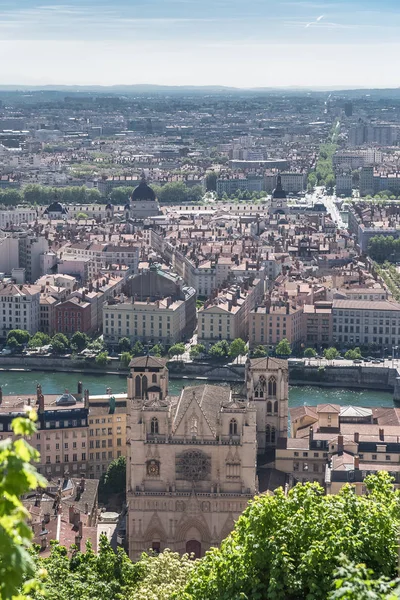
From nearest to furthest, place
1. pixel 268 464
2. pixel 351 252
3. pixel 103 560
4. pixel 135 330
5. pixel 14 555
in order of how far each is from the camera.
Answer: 1. pixel 14 555
2. pixel 103 560
3. pixel 268 464
4. pixel 135 330
5. pixel 351 252

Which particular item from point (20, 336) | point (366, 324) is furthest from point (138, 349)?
point (366, 324)

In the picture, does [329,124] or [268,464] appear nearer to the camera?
[268,464]

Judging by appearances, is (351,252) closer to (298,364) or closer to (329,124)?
(298,364)

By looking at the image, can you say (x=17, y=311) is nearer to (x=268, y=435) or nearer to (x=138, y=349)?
(x=138, y=349)

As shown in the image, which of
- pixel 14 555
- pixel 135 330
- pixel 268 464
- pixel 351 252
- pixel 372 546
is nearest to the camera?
pixel 14 555

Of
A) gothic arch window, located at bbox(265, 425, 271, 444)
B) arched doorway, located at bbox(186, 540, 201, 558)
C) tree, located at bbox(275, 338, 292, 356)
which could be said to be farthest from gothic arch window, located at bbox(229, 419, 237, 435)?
tree, located at bbox(275, 338, 292, 356)

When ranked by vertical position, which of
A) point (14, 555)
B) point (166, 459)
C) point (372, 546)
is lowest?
point (166, 459)

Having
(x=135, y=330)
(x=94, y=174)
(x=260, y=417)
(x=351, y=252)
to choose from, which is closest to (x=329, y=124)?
(x=94, y=174)

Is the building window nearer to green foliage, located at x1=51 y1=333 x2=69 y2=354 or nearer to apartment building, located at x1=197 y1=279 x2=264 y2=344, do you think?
green foliage, located at x1=51 y1=333 x2=69 y2=354
